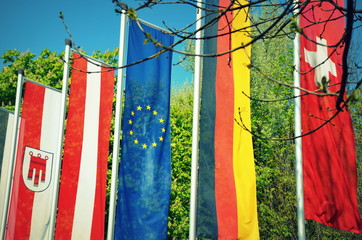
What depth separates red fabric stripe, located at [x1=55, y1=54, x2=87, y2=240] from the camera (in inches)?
279

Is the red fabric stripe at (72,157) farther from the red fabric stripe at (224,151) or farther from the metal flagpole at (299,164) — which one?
the metal flagpole at (299,164)

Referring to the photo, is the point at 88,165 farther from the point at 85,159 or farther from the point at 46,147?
the point at 46,147

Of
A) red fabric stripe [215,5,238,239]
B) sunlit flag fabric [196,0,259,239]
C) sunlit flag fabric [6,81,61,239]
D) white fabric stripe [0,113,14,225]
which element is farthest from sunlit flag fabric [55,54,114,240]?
white fabric stripe [0,113,14,225]

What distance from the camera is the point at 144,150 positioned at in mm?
6773

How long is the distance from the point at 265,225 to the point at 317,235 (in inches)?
84.2

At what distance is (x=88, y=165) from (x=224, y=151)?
299 centimetres

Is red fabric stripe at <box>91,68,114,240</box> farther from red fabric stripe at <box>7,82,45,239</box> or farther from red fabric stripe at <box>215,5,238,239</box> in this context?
red fabric stripe at <box>215,5,238,239</box>

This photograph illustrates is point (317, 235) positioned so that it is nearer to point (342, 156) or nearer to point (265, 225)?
point (265, 225)

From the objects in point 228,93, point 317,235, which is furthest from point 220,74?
point 317,235

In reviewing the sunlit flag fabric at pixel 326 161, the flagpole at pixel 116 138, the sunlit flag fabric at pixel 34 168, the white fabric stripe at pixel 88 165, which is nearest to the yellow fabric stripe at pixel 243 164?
the sunlit flag fabric at pixel 326 161

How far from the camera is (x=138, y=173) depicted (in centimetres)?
664

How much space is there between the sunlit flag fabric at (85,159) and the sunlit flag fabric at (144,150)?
0.92 m

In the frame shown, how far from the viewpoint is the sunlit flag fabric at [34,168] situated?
8.18 metres

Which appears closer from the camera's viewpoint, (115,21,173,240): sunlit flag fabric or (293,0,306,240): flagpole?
(293,0,306,240): flagpole
